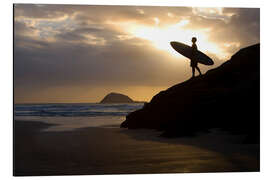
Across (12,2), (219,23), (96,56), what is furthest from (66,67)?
(219,23)

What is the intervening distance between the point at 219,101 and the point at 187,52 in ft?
5.71

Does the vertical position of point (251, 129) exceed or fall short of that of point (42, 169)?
it exceeds it

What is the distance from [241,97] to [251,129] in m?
0.93

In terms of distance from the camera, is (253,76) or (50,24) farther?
(253,76)

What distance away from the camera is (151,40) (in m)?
7.78

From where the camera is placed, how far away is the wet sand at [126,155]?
692 cm

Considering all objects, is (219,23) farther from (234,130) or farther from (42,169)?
(42,169)

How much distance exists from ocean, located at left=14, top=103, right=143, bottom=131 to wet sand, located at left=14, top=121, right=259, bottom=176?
0.40 metres

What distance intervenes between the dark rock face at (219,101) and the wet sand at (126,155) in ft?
1.37

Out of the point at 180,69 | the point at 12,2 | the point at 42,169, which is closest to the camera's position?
the point at 42,169

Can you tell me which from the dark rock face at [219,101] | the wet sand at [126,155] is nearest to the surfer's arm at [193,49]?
the dark rock face at [219,101]

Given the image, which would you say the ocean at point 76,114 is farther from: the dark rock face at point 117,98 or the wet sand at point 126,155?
the wet sand at point 126,155

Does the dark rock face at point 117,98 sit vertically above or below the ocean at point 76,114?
above

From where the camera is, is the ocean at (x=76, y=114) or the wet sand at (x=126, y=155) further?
the ocean at (x=76, y=114)
